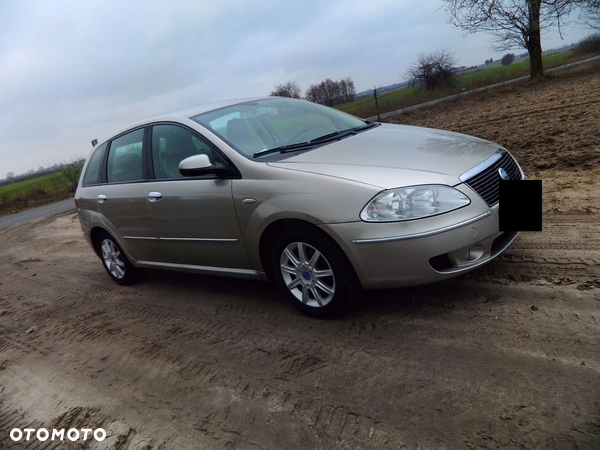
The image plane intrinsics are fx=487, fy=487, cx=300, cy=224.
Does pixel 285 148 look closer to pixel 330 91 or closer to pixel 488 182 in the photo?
pixel 488 182

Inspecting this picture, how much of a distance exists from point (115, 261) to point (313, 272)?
10.6ft

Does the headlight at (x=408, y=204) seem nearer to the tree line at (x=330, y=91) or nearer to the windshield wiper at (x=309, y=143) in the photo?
the windshield wiper at (x=309, y=143)

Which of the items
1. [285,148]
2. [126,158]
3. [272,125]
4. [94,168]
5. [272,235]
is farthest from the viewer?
[94,168]

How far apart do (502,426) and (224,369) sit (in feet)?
5.91

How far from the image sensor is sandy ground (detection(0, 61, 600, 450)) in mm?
2371

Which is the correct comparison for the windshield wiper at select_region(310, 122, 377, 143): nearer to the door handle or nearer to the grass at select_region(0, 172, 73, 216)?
the door handle

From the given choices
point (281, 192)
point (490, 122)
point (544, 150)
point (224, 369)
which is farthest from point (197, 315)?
point (490, 122)

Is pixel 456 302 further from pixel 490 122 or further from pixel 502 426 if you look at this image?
pixel 490 122

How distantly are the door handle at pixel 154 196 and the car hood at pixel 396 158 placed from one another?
1384mm

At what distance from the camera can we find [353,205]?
3162mm

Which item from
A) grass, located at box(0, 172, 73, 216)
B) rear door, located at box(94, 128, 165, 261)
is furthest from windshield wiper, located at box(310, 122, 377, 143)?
grass, located at box(0, 172, 73, 216)

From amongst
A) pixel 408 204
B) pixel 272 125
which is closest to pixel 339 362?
pixel 408 204

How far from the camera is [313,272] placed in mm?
3506

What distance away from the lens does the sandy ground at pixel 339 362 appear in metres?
2.37
